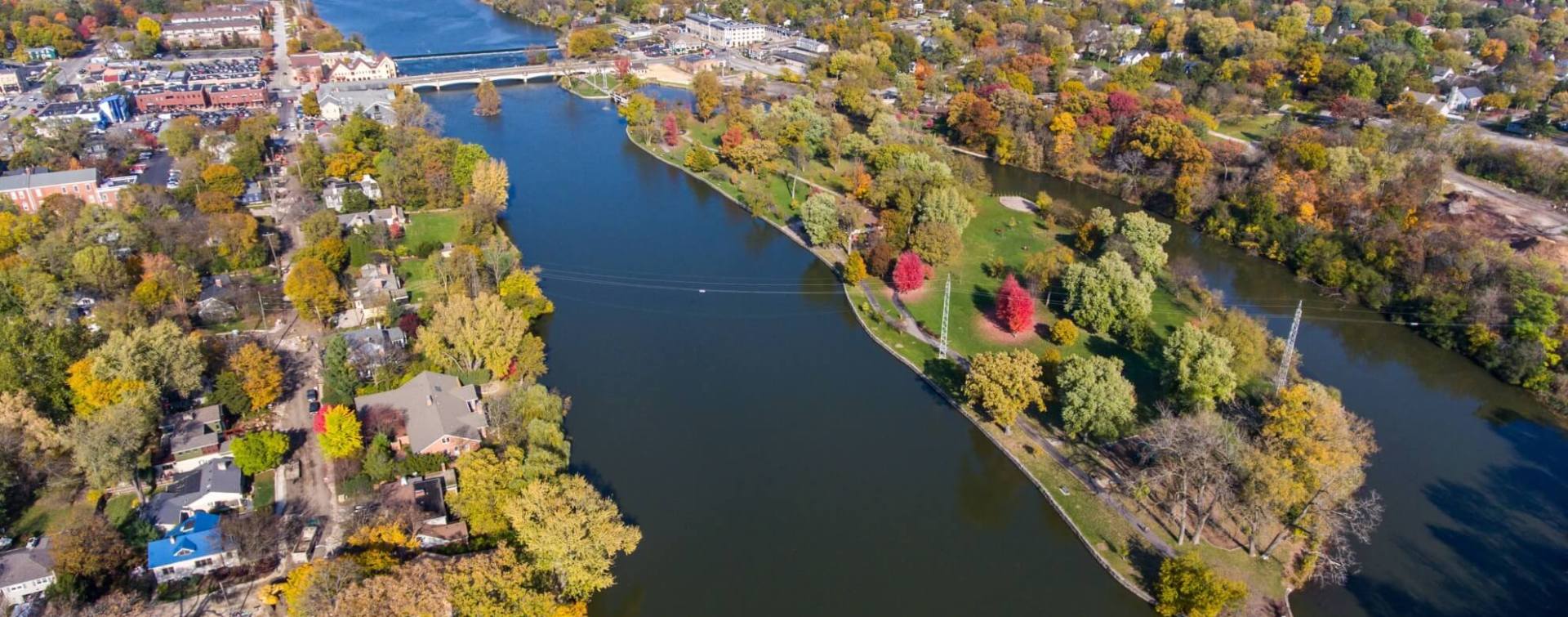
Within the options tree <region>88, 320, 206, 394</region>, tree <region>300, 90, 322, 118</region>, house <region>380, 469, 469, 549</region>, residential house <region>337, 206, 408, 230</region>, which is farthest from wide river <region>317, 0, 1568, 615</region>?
tree <region>300, 90, 322, 118</region>

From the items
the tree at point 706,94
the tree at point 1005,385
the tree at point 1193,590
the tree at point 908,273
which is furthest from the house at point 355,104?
the tree at point 1193,590

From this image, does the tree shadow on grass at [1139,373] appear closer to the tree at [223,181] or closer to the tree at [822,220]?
the tree at [822,220]

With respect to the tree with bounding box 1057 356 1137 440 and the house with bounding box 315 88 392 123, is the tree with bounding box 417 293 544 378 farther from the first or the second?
the house with bounding box 315 88 392 123

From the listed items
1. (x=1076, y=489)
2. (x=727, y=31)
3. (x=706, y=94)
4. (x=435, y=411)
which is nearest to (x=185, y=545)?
(x=435, y=411)

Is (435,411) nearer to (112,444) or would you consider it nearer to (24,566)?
(112,444)

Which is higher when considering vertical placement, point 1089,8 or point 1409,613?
point 1089,8

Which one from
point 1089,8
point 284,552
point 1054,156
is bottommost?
point 284,552

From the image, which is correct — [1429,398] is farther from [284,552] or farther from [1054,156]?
[284,552]

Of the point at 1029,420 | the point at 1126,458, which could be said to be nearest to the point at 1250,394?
the point at 1126,458
